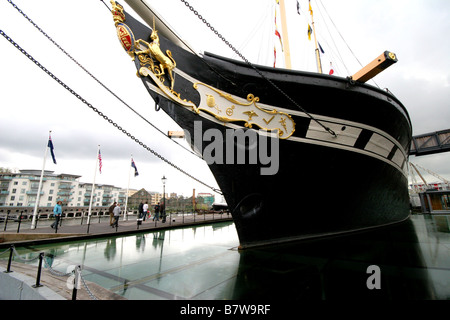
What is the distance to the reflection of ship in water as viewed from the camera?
8.10 ft

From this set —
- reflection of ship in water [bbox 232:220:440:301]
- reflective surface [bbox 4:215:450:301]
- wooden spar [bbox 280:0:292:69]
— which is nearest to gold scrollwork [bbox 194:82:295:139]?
reflection of ship in water [bbox 232:220:440:301]

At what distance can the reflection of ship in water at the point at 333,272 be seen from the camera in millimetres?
2469

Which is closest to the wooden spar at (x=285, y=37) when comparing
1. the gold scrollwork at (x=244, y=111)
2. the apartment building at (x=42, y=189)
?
the gold scrollwork at (x=244, y=111)

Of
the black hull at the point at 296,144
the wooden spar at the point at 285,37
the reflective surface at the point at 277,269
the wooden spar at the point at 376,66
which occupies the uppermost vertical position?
the wooden spar at the point at 285,37

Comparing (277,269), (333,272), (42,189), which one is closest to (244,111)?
(277,269)

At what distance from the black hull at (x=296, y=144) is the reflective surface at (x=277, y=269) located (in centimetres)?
63

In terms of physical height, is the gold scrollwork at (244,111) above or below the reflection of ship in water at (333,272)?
above

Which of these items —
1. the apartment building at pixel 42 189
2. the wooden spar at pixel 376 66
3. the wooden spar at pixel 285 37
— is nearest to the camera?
the wooden spar at pixel 376 66

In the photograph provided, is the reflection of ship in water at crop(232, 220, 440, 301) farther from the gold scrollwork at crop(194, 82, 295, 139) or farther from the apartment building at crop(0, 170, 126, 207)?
the apartment building at crop(0, 170, 126, 207)

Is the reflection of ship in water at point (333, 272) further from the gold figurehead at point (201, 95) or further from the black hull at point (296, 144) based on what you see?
the gold figurehead at point (201, 95)

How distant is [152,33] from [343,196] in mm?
5873

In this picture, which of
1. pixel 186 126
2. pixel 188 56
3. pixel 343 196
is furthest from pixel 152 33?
pixel 343 196

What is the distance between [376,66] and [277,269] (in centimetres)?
430

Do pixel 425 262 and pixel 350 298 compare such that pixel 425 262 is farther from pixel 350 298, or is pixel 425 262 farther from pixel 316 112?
pixel 316 112
